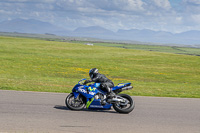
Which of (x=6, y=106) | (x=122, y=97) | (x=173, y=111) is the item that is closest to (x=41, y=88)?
(x=6, y=106)

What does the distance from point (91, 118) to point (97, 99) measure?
1.17m

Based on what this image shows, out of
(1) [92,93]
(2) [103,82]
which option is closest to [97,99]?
(1) [92,93]

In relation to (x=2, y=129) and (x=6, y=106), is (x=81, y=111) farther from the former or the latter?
(x=2, y=129)

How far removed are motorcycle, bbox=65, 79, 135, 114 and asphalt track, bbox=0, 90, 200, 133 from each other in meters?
0.24

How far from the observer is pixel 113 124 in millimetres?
8562

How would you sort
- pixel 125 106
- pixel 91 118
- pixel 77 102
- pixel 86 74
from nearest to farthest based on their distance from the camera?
pixel 91 118, pixel 125 106, pixel 77 102, pixel 86 74

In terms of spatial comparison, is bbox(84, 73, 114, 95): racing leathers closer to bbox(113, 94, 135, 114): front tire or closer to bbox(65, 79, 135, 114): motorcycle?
bbox(65, 79, 135, 114): motorcycle

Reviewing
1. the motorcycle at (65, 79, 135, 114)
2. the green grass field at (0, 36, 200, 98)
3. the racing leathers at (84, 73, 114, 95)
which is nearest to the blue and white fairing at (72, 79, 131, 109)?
the motorcycle at (65, 79, 135, 114)

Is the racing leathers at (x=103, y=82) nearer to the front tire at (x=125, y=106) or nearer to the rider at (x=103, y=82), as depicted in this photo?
the rider at (x=103, y=82)

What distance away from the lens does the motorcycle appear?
1023cm

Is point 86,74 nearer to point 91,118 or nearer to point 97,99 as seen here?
point 97,99

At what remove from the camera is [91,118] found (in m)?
9.27

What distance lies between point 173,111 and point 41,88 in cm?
792

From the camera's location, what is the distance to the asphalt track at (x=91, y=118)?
7961 mm
